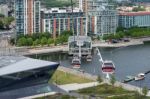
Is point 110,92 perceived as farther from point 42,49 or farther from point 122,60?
point 42,49

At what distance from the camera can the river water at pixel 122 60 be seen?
53.7 ft

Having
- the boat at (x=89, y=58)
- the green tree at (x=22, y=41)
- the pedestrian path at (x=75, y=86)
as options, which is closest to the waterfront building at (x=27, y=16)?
the green tree at (x=22, y=41)

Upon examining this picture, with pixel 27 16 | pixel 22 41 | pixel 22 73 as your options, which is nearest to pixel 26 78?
pixel 22 73

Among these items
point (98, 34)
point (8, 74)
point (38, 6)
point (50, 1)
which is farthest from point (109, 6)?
point (8, 74)

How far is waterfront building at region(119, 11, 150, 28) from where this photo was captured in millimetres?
28312

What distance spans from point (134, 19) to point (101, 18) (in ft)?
10.5

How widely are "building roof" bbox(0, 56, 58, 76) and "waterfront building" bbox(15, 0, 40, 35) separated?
1115cm

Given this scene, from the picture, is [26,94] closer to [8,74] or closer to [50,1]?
[8,74]

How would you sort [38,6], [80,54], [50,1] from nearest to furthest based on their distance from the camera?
[80,54], [38,6], [50,1]

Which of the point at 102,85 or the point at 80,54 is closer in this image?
the point at 102,85

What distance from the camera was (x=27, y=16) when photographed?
79.0 feet

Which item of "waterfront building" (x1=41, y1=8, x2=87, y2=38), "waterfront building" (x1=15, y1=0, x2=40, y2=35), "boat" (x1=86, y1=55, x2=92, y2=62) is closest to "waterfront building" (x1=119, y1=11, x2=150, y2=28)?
"waterfront building" (x1=41, y1=8, x2=87, y2=38)

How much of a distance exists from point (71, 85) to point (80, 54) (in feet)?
25.0

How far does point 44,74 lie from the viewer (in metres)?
12.5
